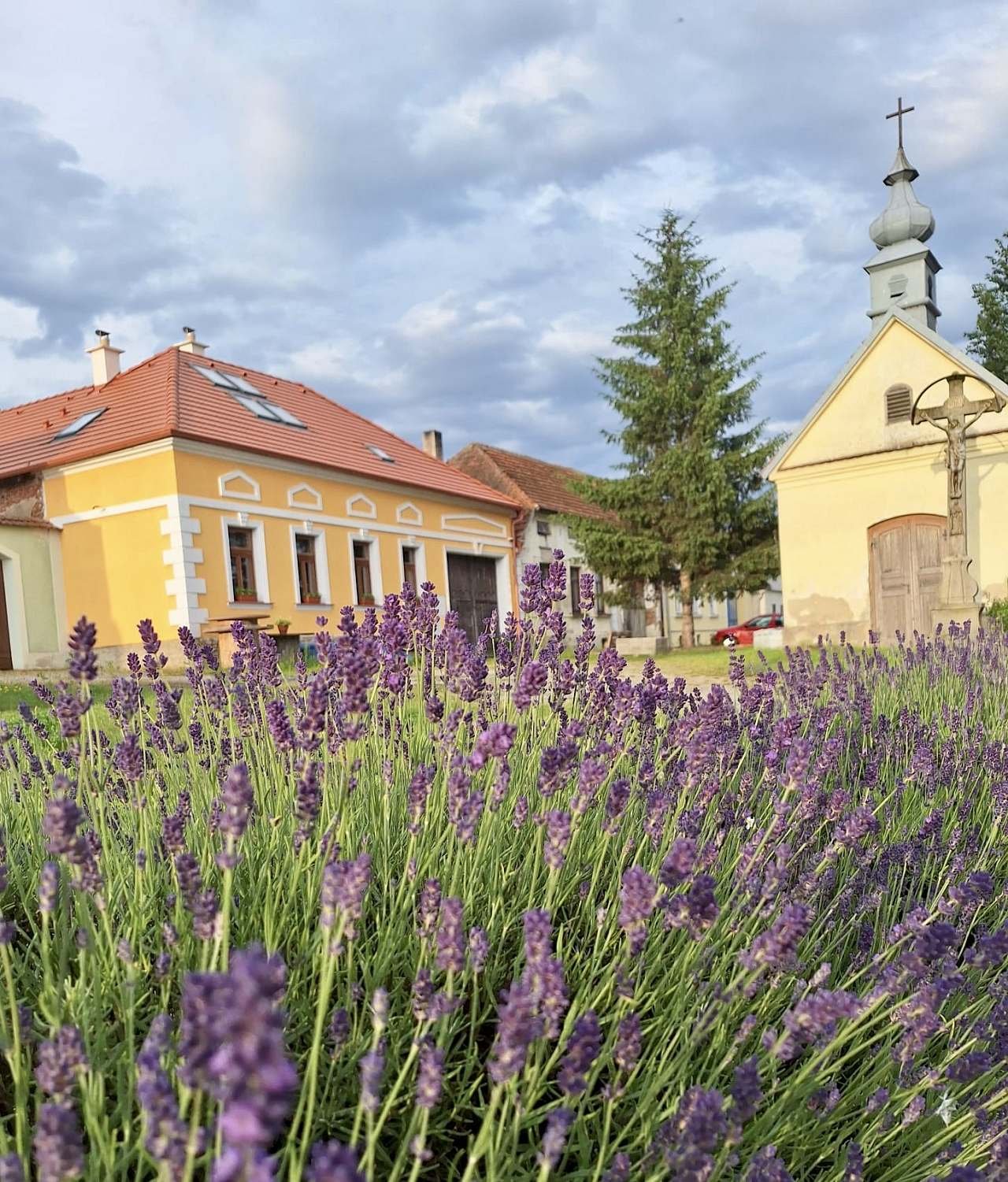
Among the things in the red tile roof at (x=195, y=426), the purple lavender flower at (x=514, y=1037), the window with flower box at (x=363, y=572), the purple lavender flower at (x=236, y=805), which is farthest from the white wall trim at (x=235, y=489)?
the purple lavender flower at (x=514, y=1037)

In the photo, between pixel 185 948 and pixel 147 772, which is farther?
pixel 147 772

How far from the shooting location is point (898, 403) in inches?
606

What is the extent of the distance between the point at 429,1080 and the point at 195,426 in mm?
16995

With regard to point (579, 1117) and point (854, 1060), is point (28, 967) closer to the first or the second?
point (579, 1117)

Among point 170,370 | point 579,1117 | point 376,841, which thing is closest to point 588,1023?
point 579,1117

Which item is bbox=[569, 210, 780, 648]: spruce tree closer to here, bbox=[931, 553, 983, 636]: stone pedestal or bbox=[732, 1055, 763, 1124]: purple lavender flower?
bbox=[931, 553, 983, 636]: stone pedestal

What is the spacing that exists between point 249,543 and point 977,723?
15.6 meters

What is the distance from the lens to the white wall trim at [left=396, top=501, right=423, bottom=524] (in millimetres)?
21562

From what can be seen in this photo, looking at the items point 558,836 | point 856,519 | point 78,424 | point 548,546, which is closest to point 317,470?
point 78,424

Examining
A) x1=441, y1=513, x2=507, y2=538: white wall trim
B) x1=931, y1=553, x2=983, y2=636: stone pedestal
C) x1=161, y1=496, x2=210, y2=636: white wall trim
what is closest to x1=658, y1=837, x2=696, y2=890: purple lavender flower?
x1=931, y1=553, x2=983, y2=636: stone pedestal

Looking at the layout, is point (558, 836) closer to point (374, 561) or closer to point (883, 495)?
point (883, 495)

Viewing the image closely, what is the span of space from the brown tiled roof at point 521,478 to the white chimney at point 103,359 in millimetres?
11855

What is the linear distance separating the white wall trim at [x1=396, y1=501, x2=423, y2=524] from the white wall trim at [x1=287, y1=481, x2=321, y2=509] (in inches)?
111

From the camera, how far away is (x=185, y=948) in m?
1.62
